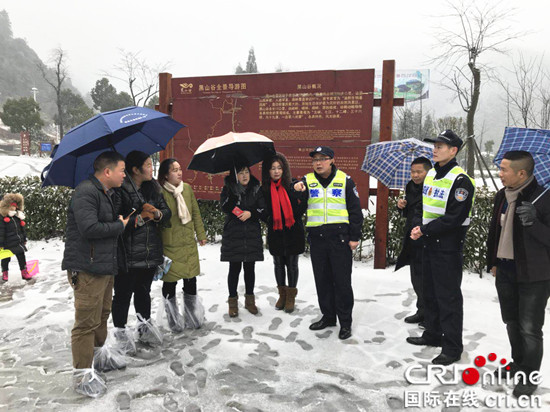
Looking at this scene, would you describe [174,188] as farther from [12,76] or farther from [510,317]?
[12,76]

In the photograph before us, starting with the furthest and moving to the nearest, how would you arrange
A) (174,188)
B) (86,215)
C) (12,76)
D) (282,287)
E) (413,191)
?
(12,76) → (282,287) → (413,191) → (174,188) → (86,215)

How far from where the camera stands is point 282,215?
13.3 ft

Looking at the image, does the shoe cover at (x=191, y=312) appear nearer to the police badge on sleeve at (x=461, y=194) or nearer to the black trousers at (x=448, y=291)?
the black trousers at (x=448, y=291)

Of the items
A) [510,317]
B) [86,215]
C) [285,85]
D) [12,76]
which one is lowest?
[510,317]

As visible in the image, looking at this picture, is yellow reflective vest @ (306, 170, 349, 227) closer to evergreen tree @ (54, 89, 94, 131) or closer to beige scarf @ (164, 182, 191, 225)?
beige scarf @ (164, 182, 191, 225)

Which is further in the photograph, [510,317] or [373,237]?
[373,237]

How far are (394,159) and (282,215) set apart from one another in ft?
5.10

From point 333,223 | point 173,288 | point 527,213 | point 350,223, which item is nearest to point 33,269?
point 173,288

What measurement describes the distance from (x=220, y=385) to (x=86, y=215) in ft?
5.33

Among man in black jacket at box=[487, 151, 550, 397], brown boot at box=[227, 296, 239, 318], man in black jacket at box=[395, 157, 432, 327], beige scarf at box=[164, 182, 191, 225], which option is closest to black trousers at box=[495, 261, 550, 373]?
man in black jacket at box=[487, 151, 550, 397]

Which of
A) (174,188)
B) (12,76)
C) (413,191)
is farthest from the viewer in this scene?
(12,76)

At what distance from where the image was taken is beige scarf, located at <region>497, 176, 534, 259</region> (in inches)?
105

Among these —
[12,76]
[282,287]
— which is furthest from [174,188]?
[12,76]

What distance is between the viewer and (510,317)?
2.81 m
